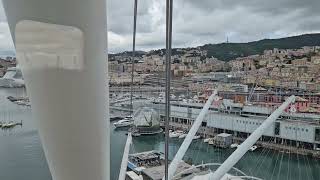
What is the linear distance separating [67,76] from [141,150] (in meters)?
5.16

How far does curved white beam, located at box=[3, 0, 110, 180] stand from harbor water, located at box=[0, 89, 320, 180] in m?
3.52


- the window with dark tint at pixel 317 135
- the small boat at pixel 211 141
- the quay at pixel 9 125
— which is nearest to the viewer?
the window with dark tint at pixel 317 135

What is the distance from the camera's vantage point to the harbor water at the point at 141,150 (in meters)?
4.10

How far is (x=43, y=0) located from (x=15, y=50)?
0.09 metres

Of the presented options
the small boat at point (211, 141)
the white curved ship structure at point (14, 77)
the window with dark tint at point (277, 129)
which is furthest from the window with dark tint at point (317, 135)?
the white curved ship structure at point (14, 77)

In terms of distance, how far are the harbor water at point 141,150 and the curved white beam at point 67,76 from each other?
3.52 meters

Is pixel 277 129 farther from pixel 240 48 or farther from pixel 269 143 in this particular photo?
pixel 240 48

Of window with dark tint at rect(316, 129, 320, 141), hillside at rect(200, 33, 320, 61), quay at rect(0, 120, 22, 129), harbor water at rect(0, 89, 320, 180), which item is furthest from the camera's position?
quay at rect(0, 120, 22, 129)

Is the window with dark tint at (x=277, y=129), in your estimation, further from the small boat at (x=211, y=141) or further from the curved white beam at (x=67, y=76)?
the curved white beam at (x=67, y=76)

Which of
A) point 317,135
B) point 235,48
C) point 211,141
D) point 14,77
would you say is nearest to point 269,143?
point 317,135

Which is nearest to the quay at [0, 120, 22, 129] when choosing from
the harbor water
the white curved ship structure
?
the harbor water

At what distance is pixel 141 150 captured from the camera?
5.52 m

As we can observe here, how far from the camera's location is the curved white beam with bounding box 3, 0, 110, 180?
42cm

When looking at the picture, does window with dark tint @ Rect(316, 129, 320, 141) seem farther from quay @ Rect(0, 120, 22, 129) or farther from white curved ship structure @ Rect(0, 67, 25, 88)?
quay @ Rect(0, 120, 22, 129)
